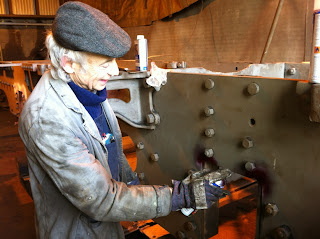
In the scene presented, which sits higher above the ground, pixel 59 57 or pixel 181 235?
pixel 59 57

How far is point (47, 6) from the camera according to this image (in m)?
9.07

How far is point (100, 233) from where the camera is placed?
4.86 ft

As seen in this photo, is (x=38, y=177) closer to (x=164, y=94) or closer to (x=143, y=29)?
(x=164, y=94)

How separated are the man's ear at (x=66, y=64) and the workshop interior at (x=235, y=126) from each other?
579 mm

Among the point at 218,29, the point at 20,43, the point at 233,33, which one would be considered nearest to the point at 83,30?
the point at 233,33

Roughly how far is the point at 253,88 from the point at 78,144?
0.76 meters

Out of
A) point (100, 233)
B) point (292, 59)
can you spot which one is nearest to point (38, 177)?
point (100, 233)

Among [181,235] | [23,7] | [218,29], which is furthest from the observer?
[23,7]

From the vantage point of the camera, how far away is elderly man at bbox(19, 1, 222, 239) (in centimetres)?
120

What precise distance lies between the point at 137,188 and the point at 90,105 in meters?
0.45

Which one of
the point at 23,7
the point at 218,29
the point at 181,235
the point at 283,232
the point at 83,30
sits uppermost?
the point at 23,7

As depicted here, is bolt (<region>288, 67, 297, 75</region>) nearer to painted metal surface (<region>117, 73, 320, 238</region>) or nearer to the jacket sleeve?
painted metal surface (<region>117, 73, 320, 238</region>)

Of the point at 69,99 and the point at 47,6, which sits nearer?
the point at 69,99

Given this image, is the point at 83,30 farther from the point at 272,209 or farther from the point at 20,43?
the point at 20,43
